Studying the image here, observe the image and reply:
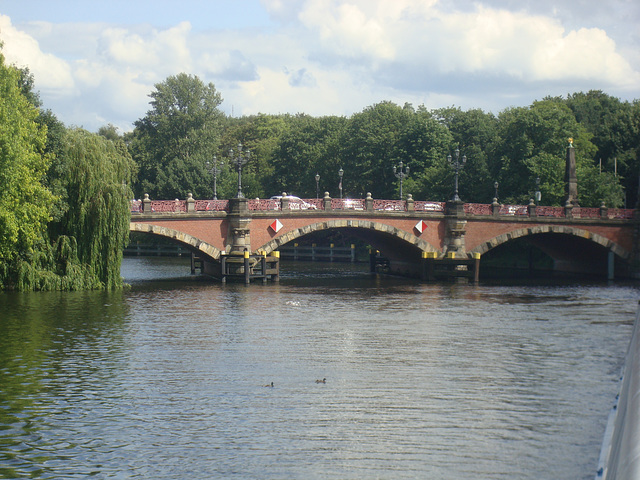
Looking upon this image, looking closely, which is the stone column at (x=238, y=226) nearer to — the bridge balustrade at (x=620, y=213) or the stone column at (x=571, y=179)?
the bridge balustrade at (x=620, y=213)

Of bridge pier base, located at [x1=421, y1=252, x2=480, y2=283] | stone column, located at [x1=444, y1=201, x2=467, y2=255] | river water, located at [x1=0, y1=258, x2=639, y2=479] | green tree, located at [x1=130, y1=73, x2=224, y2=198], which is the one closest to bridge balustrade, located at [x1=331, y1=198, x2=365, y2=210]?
bridge pier base, located at [x1=421, y1=252, x2=480, y2=283]

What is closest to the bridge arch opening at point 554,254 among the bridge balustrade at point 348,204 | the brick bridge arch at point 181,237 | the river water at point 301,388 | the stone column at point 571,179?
the stone column at point 571,179

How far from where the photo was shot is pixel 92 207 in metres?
45.1

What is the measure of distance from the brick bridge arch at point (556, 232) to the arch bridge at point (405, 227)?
0.08 m

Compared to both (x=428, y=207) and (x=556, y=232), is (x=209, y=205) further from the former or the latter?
(x=556, y=232)

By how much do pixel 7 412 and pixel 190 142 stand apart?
278ft

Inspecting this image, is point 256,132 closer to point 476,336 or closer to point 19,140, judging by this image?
point 19,140

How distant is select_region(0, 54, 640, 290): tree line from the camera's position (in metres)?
42.8

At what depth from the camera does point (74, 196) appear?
148 ft

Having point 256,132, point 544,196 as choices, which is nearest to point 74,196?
point 544,196

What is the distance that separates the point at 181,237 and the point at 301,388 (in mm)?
32609

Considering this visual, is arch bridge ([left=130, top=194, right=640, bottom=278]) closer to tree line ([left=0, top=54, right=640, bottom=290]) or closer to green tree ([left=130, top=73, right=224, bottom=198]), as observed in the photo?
tree line ([left=0, top=54, right=640, bottom=290])

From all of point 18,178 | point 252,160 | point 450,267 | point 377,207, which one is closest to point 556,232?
point 450,267

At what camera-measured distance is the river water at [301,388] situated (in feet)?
57.2
